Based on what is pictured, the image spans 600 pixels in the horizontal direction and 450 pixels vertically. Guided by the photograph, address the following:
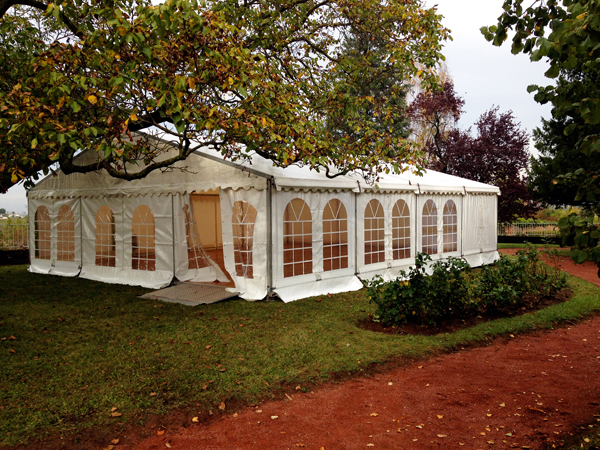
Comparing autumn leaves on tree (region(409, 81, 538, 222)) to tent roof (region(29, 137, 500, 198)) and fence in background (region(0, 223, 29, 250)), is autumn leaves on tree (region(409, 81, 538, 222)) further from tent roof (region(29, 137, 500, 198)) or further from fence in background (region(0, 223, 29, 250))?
fence in background (region(0, 223, 29, 250))

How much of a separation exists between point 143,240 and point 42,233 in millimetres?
3872

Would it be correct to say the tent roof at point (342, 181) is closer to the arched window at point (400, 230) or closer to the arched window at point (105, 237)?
the arched window at point (400, 230)

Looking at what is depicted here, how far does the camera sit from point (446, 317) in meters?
6.67

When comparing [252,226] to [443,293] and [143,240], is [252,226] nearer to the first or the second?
[143,240]

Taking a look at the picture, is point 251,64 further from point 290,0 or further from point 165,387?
point 290,0

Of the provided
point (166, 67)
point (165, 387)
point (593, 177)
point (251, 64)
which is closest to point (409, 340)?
point (165, 387)

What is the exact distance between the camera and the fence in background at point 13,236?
14406 millimetres

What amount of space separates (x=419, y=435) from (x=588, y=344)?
3.91 metres

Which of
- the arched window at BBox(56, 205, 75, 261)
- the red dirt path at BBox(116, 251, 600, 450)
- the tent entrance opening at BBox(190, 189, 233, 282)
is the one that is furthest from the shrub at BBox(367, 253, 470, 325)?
the tent entrance opening at BBox(190, 189, 233, 282)

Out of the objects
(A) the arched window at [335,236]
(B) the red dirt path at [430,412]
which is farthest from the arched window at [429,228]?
(B) the red dirt path at [430,412]

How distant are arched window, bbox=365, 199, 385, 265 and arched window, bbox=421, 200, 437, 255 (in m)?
1.66

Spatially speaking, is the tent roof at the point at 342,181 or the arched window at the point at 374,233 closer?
the tent roof at the point at 342,181

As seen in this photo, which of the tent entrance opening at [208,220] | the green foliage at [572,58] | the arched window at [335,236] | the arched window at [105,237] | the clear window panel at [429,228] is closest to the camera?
the green foliage at [572,58]

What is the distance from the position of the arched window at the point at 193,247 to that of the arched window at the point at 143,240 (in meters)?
0.78
